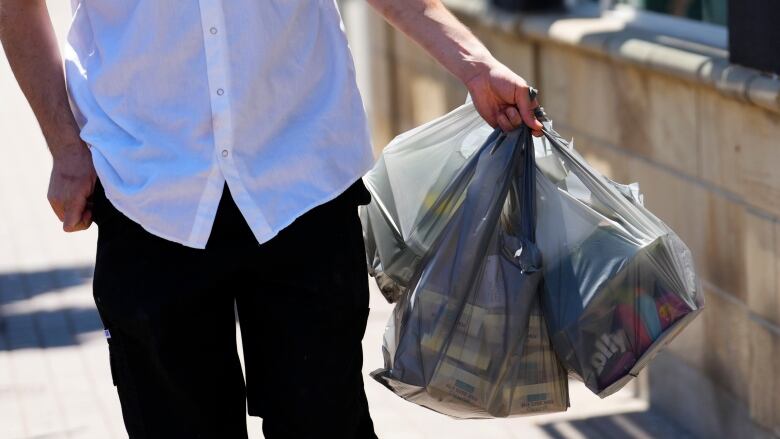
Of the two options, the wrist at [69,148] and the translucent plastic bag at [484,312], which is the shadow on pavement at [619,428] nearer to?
the translucent plastic bag at [484,312]

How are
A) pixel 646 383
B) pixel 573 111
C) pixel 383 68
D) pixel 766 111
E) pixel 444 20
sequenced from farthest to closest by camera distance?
pixel 383 68 → pixel 573 111 → pixel 646 383 → pixel 766 111 → pixel 444 20

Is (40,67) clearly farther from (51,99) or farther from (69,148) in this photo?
(69,148)

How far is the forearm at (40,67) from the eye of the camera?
2.67 metres

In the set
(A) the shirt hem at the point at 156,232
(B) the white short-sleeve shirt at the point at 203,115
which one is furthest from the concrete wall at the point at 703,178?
(A) the shirt hem at the point at 156,232

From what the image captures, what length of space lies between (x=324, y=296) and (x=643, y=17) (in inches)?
115

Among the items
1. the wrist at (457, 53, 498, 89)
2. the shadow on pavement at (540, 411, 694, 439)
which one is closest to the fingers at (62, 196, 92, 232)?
the wrist at (457, 53, 498, 89)

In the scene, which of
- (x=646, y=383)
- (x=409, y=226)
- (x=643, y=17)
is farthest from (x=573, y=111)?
(x=409, y=226)

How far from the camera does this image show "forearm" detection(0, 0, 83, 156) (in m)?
2.67

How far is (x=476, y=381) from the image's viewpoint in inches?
106

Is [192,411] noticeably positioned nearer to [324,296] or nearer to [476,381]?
[324,296]

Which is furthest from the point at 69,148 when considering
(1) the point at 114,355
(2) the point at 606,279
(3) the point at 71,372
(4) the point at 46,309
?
(4) the point at 46,309

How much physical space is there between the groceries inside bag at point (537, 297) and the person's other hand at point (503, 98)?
0.07 m

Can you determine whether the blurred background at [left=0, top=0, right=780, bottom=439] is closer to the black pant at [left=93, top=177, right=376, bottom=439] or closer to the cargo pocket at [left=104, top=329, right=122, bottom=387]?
the black pant at [left=93, top=177, right=376, bottom=439]

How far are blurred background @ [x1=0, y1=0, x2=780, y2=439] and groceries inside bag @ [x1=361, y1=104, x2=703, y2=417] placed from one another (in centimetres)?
112
